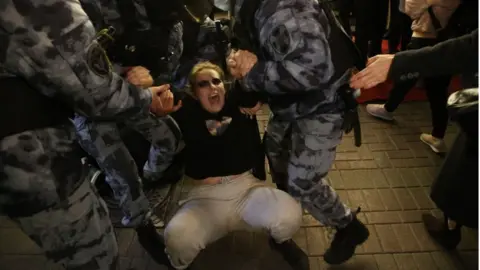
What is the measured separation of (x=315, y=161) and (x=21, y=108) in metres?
1.11

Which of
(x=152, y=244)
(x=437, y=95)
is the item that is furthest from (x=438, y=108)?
(x=152, y=244)

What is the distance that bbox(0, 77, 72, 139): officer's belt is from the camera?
1.14 metres

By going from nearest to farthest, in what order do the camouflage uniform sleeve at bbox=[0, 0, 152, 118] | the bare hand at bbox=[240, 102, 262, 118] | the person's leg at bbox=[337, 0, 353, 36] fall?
the camouflage uniform sleeve at bbox=[0, 0, 152, 118], the bare hand at bbox=[240, 102, 262, 118], the person's leg at bbox=[337, 0, 353, 36]

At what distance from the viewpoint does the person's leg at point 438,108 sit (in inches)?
111

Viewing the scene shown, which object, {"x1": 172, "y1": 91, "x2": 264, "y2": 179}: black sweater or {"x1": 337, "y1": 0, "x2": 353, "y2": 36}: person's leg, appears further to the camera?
{"x1": 337, "y1": 0, "x2": 353, "y2": 36}: person's leg

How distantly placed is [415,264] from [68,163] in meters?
1.58

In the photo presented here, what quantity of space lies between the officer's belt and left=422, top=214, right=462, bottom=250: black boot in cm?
182

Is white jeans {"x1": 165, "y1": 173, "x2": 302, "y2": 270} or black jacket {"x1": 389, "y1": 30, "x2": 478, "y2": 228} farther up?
black jacket {"x1": 389, "y1": 30, "x2": 478, "y2": 228}

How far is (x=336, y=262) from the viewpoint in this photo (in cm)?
200

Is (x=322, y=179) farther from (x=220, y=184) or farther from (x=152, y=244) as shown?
(x=152, y=244)

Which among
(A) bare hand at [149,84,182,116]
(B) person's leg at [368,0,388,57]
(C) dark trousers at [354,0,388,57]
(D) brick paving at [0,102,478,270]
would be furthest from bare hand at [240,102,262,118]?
(B) person's leg at [368,0,388,57]

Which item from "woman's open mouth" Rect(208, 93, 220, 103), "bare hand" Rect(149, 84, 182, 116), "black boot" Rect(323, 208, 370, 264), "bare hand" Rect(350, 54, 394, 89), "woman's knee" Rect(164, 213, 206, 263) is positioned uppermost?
"bare hand" Rect(350, 54, 394, 89)

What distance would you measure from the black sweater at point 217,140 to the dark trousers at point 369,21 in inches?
90.5

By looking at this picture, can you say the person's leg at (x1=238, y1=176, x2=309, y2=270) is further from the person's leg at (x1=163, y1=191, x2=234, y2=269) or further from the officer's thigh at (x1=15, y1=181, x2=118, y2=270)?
the officer's thigh at (x1=15, y1=181, x2=118, y2=270)
